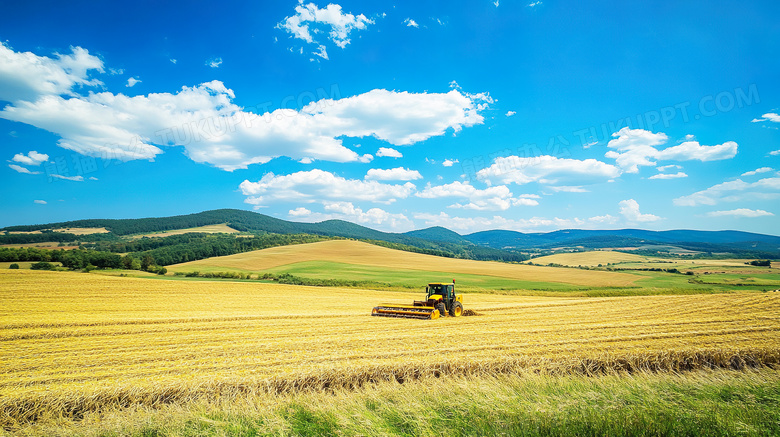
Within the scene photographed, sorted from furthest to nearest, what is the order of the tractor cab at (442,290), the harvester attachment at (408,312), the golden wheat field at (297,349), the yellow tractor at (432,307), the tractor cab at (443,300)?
the tractor cab at (442,290)
the tractor cab at (443,300)
the yellow tractor at (432,307)
the harvester attachment at (408,312)
the golden wheat field at (297,349)

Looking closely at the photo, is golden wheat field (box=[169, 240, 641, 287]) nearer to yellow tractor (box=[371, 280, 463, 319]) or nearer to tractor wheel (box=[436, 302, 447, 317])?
yellow tractor (box=[371, 280, 463, 319])

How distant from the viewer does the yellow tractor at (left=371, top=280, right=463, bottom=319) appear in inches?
677

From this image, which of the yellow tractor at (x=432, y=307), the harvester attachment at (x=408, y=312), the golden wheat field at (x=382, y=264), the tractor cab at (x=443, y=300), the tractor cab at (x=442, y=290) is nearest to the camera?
the harvester attachment at (x=408, y=312)

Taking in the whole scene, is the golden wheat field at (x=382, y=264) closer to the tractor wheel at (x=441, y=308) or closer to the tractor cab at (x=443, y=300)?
the tractor cab at (x=443, y=300)

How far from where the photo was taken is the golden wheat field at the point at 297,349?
700 cm

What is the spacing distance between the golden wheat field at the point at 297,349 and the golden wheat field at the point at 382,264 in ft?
126

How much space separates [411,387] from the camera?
7.17 metres

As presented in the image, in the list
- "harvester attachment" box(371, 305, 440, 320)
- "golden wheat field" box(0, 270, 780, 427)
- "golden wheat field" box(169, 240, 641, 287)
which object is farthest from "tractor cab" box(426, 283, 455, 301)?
"golden wheat field" box(169, 240, 641, 287)

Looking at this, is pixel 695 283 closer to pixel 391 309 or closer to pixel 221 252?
pixel 391 309

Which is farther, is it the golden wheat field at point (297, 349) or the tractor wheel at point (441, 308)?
the tractor wheel at point (441, 308)

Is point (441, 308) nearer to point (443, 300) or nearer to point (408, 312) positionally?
point (443, 300)

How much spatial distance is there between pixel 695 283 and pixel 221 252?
90962 millimetres

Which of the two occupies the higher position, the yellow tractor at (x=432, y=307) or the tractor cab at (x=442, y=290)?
the tractor cab at (x=442, y=290)

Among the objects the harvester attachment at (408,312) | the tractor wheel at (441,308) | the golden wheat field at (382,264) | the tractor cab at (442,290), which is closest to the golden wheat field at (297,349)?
the harvester attachment at (408,312)
